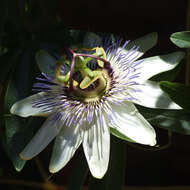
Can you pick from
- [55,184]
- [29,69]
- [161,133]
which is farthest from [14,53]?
[161,133]

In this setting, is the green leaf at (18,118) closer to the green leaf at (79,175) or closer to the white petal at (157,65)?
the green leaf at (79,175)

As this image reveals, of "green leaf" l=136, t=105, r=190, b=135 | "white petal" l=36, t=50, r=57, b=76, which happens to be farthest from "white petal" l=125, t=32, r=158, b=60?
"white petal" l=36, t=50, r=57, b=76

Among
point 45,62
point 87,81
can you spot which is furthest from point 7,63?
point 87,81

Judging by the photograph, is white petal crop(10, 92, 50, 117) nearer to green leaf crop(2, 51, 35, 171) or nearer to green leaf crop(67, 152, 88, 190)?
green leaf crop(2, 51, 35, 171)

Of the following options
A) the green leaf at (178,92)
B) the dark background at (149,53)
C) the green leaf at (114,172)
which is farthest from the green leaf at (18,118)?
the green leaf at (178,92)

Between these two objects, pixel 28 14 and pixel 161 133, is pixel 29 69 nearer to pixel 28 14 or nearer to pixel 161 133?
pixel 28 14

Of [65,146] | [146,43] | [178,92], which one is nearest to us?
[178,92]

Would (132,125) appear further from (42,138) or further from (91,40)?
(91,40)

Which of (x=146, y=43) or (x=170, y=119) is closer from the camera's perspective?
(x=170, y=119)
